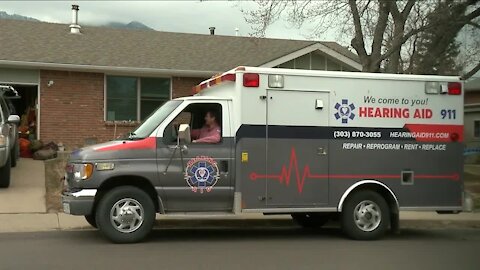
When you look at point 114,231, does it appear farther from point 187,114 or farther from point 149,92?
point 149,92

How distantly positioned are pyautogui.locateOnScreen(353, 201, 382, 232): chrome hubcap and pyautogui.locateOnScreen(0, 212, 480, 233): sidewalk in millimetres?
2073

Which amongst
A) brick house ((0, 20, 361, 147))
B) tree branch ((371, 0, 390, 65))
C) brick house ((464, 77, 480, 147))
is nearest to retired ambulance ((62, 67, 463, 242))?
tree branch ((371, 0, 390, 65))

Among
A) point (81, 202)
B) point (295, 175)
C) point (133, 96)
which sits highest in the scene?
point (133, 96)

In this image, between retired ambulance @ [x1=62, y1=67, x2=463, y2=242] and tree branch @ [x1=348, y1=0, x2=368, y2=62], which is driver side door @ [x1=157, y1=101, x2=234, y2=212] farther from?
tree branch @ [x1=348, y1=0, x2=368, y2=62]

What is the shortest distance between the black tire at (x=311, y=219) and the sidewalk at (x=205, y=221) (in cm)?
37

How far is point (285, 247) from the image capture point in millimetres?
8656

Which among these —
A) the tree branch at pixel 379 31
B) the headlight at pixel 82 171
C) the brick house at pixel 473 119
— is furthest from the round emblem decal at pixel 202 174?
the brick house at pixel 473 119

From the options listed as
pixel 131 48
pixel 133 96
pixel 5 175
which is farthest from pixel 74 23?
pixel 5 175

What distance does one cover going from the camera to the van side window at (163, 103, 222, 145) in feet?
28.9

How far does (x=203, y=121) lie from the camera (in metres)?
9.07

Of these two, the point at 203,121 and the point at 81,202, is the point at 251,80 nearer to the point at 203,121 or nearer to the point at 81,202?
A: the point at 203,121

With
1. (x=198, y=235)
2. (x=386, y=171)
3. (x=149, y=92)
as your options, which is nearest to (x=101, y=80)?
(x=149, y=92)

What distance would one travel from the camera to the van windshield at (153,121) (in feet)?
28.5

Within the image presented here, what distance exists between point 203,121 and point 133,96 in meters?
10.7
